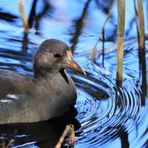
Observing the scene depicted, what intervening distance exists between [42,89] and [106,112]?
2.01ft

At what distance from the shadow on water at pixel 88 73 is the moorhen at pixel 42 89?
0.31 ft

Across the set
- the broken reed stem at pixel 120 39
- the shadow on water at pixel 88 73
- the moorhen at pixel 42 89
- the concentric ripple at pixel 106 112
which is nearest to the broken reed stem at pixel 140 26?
the shadow on water at pixel 88 73

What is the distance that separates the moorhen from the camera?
6.58 metres

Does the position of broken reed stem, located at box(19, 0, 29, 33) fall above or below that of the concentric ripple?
above

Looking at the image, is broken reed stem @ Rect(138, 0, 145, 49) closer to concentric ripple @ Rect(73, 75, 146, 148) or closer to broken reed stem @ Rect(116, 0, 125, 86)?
broken reed stem @ Rect(116, 0, 125, 86)

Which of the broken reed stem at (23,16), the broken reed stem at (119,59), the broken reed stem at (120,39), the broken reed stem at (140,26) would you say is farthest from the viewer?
the broken reed stem at (23,16)

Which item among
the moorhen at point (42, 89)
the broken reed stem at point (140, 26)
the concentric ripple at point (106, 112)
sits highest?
the broken reed stem at point (140, 26)

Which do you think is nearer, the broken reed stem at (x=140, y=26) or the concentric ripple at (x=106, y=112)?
the concentric ripple at (x=106, y=112)

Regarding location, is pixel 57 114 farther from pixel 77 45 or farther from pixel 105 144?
pixel 77 45

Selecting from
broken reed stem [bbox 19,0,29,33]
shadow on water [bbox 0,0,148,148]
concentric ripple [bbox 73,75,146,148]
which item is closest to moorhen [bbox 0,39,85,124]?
shadow on water [bbox 0,0,148,148]

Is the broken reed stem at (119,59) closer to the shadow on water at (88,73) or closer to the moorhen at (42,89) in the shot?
the shadow on water at (88,73)

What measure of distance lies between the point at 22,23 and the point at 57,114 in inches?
87.1

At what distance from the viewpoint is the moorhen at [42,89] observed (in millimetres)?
6582

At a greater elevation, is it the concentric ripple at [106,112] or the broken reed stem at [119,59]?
the broken reed stem at [119,59]
